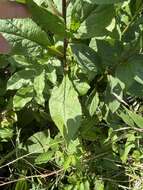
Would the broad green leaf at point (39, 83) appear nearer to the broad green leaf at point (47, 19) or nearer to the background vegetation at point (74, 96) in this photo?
the background vegetation at point (74, 96)

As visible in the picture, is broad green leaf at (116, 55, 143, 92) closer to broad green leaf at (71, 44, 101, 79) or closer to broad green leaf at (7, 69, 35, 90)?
broad green leaf at (71, 44, 101, 79)

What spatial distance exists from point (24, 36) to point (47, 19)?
0.11 meters

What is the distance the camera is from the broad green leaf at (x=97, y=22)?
1029mm

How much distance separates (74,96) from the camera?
3.76 feet

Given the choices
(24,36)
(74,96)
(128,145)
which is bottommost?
(128,145)

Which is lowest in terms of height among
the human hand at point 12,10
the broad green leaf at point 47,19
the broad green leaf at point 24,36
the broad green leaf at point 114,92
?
the broad green leaf at point 114,92

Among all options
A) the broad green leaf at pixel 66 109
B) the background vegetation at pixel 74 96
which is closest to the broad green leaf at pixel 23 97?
the background vegetation at pixel 74 96

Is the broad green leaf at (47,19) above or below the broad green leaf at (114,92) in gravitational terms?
above

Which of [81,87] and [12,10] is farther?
[81,87]

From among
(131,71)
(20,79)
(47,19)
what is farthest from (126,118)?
(47,19)

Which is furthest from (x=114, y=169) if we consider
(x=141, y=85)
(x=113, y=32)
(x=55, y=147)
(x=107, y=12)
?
(x=107, y=12)

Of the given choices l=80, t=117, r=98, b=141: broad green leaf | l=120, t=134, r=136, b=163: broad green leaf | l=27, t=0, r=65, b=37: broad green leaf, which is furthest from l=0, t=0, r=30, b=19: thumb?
l=120, t=134, r=136, b=163: broad green leaf

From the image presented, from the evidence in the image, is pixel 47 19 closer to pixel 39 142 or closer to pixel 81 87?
pixel 81 87

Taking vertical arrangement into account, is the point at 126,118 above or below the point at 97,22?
below
